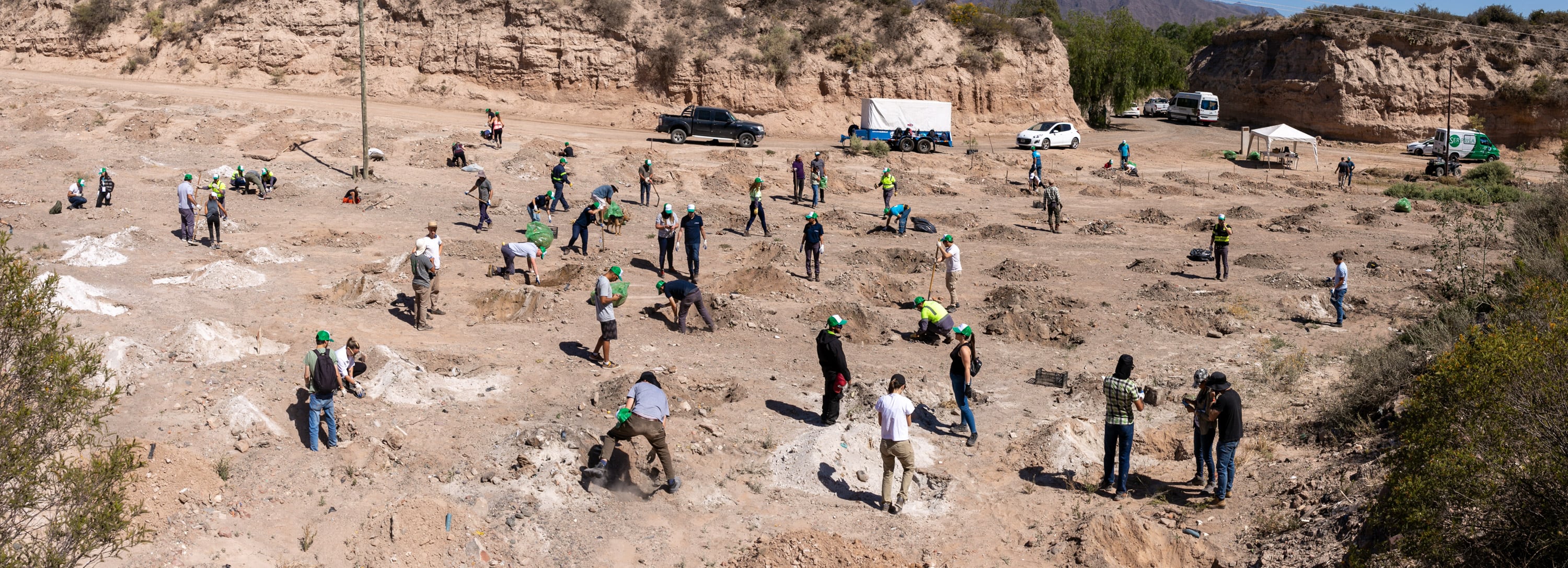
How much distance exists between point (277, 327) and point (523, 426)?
4867 millimetres

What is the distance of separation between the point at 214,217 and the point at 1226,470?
17815mm

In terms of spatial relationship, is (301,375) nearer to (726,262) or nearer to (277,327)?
(277,327)

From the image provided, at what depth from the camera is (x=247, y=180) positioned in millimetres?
23641

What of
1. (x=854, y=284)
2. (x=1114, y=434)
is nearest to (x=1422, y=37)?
(x=854, y=284)

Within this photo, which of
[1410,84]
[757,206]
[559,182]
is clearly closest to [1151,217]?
[757,206]

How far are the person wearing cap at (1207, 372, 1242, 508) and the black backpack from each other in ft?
29.3

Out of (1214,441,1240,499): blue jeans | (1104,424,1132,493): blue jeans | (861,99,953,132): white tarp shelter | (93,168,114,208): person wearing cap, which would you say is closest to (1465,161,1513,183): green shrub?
(861,99,953,132): white tarp shelter

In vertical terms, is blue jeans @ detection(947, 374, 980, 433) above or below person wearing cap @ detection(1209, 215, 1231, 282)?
below

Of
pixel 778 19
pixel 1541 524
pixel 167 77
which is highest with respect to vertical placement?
pixel 778 19

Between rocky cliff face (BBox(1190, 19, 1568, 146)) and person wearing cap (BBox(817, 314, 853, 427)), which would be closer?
person wearing cap (BBox(817, 314, 853, 427))

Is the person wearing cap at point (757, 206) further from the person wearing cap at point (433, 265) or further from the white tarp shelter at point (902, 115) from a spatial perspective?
the white tarp shelter at point (902, 115)

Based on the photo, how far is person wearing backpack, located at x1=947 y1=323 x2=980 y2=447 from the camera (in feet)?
37.0

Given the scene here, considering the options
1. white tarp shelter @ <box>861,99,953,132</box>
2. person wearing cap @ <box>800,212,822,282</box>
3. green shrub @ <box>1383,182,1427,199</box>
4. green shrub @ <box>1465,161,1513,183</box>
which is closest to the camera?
person wearing cap @ <box>800,212,822,282</box>

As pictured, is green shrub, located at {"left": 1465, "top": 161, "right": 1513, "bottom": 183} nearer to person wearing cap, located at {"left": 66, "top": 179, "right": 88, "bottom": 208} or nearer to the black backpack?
the black backpack
